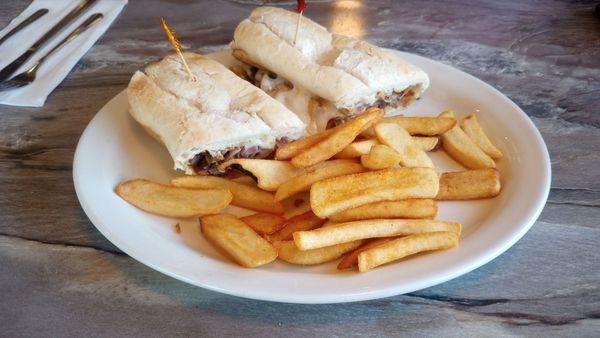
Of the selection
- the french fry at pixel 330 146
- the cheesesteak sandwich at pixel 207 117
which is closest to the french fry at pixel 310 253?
the french fry at pixel 330 146

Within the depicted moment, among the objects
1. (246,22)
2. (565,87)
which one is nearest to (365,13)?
(246,22)

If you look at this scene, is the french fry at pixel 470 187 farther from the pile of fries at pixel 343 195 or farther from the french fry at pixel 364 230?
the french fry at pixel 364 230

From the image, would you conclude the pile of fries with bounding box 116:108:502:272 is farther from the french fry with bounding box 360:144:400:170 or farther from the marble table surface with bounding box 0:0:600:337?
the marble table surface with bounding box 0:0:600:337

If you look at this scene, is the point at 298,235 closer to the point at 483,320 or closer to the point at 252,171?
the point at 252,171

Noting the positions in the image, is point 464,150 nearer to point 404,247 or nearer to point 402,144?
point 402,144

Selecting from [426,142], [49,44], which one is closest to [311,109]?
[426,142]

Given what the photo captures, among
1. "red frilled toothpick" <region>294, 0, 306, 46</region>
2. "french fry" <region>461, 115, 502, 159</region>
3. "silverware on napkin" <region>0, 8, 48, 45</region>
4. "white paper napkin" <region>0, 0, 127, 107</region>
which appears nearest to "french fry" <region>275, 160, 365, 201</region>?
"french fry" <region>461, 115, 502, 159</region>
